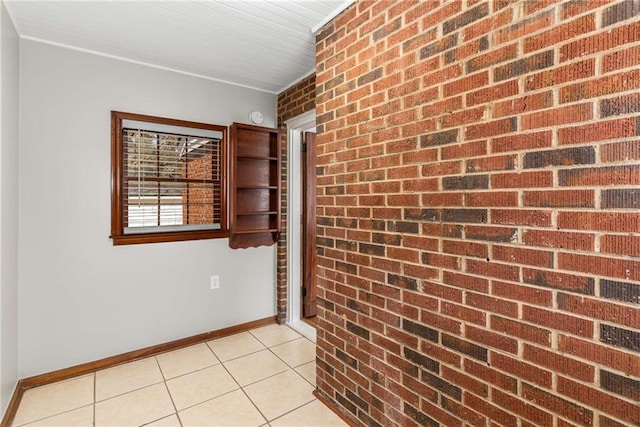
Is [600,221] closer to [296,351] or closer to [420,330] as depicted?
[420,330]

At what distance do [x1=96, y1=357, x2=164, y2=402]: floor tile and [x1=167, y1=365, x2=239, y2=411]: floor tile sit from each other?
0.18 m

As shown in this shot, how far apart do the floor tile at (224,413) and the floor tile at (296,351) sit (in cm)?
55

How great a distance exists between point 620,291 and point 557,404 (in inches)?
16.4

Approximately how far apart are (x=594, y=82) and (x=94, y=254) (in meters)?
3.00

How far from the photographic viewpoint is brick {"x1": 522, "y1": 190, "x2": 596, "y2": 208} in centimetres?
95

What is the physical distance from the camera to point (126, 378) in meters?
2.33

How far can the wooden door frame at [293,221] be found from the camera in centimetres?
322

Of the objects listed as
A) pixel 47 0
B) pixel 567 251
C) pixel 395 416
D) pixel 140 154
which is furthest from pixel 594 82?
pixel 140 154

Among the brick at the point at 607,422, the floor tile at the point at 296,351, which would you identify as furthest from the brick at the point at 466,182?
the floor tile at the point at 296,351

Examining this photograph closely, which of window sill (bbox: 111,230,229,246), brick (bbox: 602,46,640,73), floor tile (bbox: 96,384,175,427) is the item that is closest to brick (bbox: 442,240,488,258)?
brick (bbox: 602,46,640,73)

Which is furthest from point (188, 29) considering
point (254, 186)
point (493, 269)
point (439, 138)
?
point (493, 269)

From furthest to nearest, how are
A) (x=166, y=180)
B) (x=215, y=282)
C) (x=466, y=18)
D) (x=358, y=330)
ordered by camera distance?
(x=215, y=282) → (x=166, y=180) → (x=358, y=330) → (x=466, y=18)

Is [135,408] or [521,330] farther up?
[521,330]

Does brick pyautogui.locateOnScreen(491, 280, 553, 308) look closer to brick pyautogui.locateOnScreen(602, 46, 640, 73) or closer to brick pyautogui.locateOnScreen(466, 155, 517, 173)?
brick pyautogui.locateOnScreen(466, 155, 517, 173)
